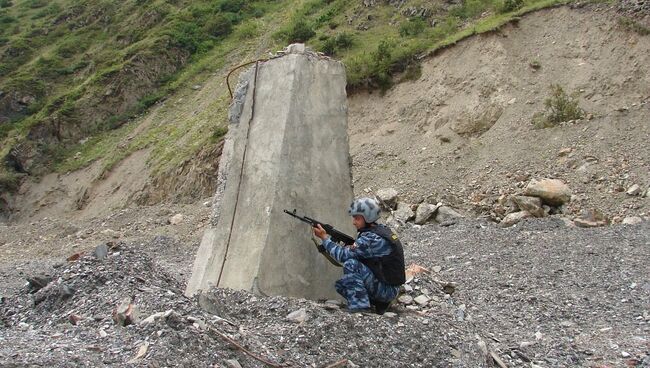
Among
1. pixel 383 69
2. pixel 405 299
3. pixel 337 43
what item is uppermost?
pixel 405 299

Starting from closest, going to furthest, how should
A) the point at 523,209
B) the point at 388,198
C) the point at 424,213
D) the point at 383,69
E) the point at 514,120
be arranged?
the point at 523,209, the point at 424,213, the point at 388,198, the point at 514,120, the point at 383,69

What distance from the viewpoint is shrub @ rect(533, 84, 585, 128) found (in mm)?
16688

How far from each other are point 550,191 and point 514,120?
405 cm

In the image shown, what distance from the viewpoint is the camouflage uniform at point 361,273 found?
6297 mm

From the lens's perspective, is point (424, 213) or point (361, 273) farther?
point (424, 213)

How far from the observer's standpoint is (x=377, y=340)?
589cm

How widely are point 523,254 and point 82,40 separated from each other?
104ft

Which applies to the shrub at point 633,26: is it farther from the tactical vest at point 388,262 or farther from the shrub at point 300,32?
the tactical vest at point 388,262

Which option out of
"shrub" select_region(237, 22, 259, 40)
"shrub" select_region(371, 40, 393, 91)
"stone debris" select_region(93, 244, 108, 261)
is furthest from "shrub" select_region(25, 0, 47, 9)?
"stone debris" select_region(93, 244, 108, 261)

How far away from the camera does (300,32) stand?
2548 centimetres

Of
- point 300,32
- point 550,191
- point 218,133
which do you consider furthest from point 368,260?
point 300,32

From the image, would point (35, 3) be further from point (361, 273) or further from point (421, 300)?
point (361, 273)

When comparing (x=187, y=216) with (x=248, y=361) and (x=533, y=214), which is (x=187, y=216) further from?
(x=248, y=361)

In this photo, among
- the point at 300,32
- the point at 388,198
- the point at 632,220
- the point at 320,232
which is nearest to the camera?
the point at 320,232
